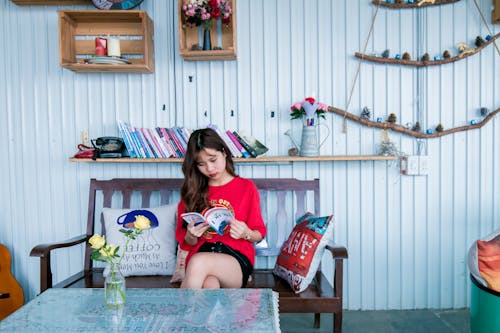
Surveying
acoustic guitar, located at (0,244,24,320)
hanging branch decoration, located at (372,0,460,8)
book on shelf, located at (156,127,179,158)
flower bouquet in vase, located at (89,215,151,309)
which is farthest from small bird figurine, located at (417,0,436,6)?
acoustic guitar, located at (0,244,24,320)

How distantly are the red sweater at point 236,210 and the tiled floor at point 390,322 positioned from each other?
66cm

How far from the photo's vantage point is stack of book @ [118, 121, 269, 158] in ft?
8.22

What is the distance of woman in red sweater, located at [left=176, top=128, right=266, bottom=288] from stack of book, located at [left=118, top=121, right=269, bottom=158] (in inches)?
12.6

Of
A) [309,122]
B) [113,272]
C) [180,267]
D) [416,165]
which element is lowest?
[180,267]

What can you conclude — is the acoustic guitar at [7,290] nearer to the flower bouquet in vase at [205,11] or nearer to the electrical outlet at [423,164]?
the flower bouquet in vase at [205,11]

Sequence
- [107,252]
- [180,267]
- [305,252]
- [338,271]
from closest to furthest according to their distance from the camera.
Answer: [107,252]
[338,271]
[305,252]
[180,267]

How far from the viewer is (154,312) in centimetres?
148

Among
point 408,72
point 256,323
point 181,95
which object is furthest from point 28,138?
point 408,72

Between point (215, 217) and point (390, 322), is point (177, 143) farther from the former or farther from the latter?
point (390, 322)

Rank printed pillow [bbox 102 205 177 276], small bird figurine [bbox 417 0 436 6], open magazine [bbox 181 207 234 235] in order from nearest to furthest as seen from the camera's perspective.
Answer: open magazine [bbox 181 207 234 235], printed pillow [bbox 102 205 177 276], small bird figurine [bbox 417 0 436 6]

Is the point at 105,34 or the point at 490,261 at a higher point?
the point at 105,34

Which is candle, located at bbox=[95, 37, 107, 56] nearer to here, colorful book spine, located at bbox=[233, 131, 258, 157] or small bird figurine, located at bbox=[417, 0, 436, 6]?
colorful book spine, located at bbox=[233, 131, 258, 157]

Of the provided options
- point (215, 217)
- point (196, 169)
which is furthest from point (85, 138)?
point (215, 217)

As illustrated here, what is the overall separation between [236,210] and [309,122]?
74cm
